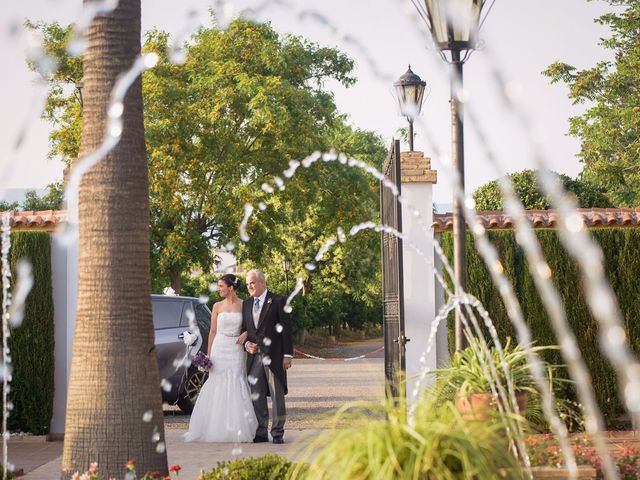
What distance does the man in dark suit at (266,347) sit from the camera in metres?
11.1

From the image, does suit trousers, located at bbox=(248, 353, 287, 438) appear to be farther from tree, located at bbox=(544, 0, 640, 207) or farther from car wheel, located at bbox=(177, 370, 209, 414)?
tree, located at bbox=(544, 0, 640, 207)

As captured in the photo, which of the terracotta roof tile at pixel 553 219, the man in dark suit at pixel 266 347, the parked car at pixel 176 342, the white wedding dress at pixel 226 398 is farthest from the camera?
the parked car at pixel 176 342

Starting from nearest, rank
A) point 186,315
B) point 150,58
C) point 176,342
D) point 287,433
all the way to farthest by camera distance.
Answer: point 287,433
point 176,342
point 186,315
point 150,58

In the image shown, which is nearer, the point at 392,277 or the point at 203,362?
the point at 392,277

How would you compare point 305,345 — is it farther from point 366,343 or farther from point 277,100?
point 277,100

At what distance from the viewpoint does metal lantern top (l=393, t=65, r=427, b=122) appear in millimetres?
12648

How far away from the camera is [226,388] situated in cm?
1160

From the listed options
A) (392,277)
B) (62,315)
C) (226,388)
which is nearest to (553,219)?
(392,277)

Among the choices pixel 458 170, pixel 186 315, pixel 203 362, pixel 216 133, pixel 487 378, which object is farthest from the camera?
pixel 216 133

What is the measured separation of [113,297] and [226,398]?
4.72 meters

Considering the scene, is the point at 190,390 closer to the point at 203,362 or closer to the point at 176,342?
the point at 176,342

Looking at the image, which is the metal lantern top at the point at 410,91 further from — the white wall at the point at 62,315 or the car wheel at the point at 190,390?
the car wheel at the point at 190,390

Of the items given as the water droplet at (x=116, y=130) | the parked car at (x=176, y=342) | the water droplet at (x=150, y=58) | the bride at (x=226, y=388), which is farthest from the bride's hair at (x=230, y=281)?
the water droplet at (x=116, y=130)

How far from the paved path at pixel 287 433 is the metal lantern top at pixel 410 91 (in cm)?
329
